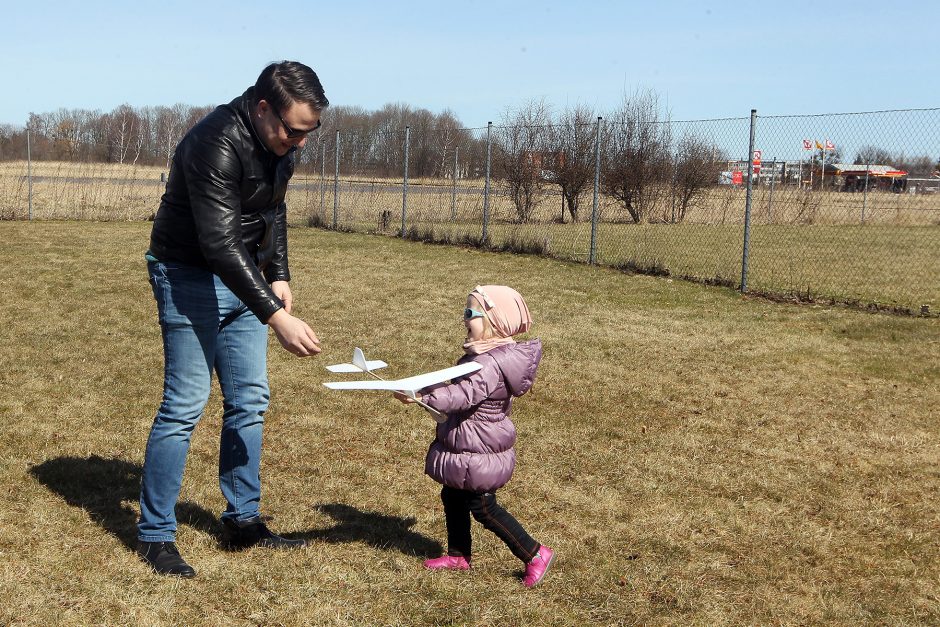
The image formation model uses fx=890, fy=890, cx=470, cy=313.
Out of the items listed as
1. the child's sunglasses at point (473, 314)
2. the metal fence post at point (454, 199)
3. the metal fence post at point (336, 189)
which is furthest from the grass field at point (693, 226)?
the child's sunglasses at point (473, 314)

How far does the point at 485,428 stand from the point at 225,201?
1213mm

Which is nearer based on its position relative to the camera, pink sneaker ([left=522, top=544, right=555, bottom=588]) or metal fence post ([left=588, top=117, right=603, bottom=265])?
pink sneaker ([left=522, top=544, right=555, bottom=588])

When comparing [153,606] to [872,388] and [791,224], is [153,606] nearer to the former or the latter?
[872,388]

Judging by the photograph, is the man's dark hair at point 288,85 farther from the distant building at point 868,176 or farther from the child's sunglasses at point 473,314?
the distant building at point 868,176

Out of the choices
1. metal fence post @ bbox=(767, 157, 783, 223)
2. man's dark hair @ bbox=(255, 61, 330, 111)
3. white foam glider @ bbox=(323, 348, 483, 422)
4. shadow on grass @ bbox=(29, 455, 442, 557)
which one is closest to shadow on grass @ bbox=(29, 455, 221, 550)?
shadow on grass @ bbox=(29, 455, 442, 557)

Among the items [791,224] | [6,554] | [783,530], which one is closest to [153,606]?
[6,554]

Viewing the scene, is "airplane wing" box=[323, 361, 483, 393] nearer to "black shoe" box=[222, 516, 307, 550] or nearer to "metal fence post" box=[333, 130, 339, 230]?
"black shoe" box=[222, 516, 307, 550]

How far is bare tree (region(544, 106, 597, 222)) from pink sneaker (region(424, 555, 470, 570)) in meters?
13.6

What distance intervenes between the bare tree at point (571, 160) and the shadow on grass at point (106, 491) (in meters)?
12.9

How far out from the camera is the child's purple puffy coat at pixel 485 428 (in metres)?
3.21

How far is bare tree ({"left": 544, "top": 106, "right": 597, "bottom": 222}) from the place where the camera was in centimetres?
1670

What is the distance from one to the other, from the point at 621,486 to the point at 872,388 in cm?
301

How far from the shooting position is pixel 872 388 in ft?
21.6

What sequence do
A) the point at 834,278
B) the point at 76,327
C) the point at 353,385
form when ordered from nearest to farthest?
the point at 353,385, the point at 76,327, the point at 834,278
